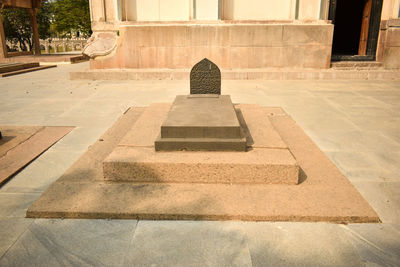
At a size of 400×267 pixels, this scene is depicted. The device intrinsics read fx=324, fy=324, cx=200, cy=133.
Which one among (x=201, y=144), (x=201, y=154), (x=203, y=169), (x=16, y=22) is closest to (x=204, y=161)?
(x=203, y=169)

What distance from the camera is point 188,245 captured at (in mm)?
2422

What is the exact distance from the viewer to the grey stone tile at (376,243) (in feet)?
7.42

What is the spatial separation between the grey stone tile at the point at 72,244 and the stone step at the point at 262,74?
26.0 ft

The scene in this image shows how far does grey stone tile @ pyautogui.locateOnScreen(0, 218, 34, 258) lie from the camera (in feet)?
8.01

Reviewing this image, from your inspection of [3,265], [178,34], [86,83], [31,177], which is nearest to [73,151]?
[31,177]

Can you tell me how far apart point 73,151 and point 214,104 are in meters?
2.04

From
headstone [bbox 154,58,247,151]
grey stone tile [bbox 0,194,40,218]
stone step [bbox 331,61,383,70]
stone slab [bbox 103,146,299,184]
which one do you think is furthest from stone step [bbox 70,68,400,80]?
grey stone tile [bbox 0,194,40,218]

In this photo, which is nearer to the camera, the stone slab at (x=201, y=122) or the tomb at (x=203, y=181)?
the tomb at (x=203, y=181)

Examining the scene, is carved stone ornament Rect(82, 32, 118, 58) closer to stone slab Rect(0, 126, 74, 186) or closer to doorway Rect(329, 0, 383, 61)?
stone slab Rect(0, 126, 74, 186)

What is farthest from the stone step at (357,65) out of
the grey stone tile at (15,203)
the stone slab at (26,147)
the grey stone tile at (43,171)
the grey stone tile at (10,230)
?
the grey stone tile at (10,230)

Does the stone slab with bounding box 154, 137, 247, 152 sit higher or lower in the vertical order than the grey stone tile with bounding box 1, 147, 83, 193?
higher

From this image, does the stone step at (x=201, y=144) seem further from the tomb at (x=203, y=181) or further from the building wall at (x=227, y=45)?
the building wall at (x=227, y=45)

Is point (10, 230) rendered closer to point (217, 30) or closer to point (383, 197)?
point (383, 197)

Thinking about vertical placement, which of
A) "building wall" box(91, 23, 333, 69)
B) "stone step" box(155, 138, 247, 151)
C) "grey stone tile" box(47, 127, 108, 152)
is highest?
"building wall" box(91, 23, 333, 69)
